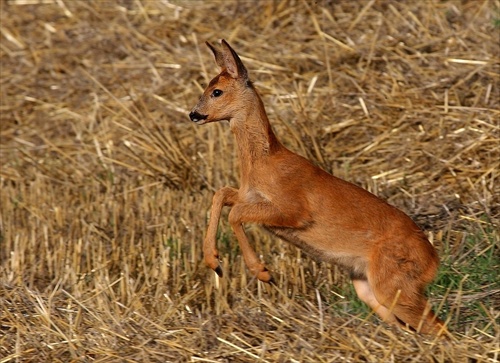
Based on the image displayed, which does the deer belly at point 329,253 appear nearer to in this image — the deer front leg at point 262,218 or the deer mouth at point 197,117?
the deer front leg at point 262,218

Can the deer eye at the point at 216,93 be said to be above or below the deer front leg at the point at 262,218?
above

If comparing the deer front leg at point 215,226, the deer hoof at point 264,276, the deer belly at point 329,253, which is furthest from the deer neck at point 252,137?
the deer hoof at point 264,276

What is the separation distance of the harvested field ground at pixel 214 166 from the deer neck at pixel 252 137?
0.88m

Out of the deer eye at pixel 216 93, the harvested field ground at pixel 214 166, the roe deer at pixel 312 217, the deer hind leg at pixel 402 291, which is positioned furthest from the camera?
the deer eye at pixel 216 93

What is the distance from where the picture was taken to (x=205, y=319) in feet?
20.0

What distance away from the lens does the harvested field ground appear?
19.4ft

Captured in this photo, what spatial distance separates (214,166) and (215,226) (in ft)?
9.54

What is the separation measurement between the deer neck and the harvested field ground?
883 mm

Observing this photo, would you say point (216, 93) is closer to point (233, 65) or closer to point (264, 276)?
point (233, 65)

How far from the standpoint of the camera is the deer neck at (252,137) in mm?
6598

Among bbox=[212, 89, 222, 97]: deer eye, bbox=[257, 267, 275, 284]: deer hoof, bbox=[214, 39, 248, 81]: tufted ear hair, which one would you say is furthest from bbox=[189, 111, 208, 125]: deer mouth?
bbox=[257, 267, 275, 284]: deer hoof

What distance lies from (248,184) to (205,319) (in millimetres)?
937

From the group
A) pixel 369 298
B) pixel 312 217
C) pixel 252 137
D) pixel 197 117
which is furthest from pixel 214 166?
pixel 369 298

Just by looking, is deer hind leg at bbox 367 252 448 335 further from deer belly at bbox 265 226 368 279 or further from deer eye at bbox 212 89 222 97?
deer eye at bbox 212 89 222 97
